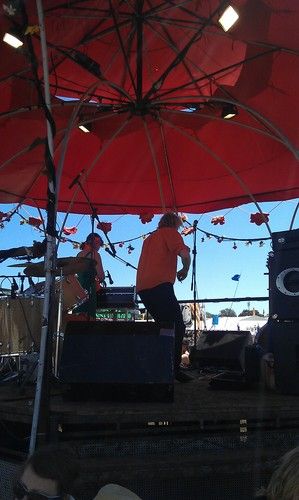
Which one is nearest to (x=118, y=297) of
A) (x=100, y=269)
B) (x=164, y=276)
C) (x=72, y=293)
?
(x=100, y=269)

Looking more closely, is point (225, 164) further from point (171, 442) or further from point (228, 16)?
point (171, 442)

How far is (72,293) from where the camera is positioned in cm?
509

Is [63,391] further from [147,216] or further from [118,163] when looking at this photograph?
[147,216]

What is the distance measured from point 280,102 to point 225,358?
2883 mm

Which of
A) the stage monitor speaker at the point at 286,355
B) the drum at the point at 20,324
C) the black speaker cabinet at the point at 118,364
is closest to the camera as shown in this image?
→ the black speaker cabinet at the point at 118,364

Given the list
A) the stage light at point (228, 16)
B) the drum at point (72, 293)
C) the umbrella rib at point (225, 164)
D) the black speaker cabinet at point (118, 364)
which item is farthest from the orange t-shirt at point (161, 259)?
the umbrella rib at point (225, 164)

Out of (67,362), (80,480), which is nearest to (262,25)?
(67,362)

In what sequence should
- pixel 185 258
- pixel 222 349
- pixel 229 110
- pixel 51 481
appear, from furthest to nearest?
pixel 229 110, pixel 222 349, pixel 185 258, pixel 51 481

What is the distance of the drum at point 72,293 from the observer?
500 cm

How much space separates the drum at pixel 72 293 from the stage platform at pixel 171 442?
1.94m

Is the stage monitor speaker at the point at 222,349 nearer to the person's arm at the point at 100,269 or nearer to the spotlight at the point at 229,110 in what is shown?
the person's arm at the point at 100,269

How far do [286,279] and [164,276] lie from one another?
1.15m

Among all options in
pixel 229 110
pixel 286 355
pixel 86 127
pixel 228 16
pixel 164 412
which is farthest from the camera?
pixel 86 127

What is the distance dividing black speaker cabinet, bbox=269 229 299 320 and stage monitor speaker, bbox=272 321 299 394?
75 mm
